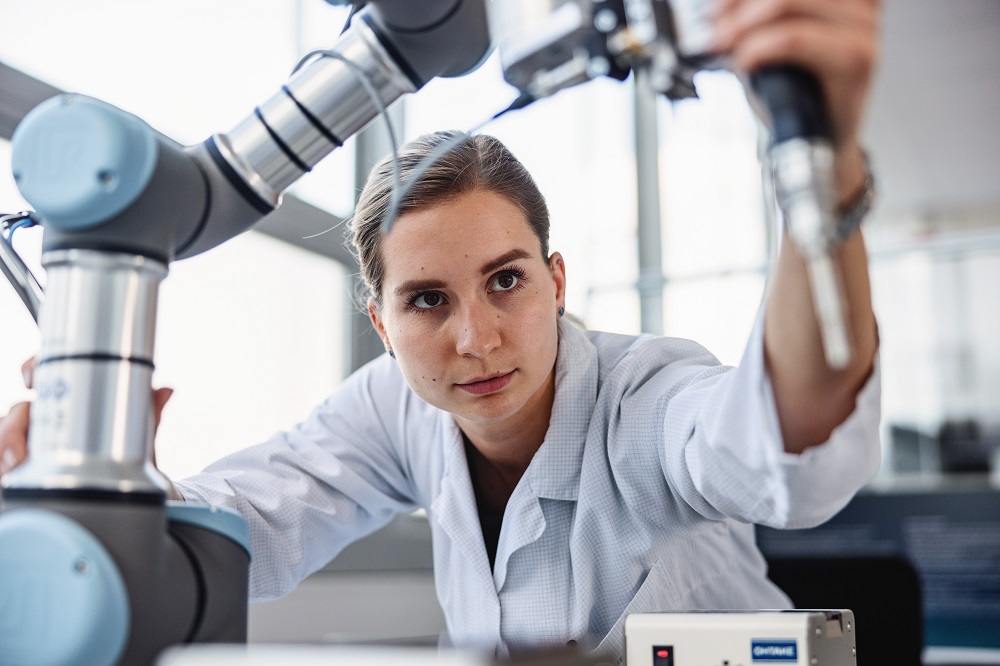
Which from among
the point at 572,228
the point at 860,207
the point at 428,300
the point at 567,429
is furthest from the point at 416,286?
the point at 572,228

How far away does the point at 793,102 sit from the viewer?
420 millimetres

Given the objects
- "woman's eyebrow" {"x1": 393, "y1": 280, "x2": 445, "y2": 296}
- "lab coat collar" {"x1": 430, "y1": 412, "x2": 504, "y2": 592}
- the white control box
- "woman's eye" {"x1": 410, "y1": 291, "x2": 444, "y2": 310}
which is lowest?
the white control box

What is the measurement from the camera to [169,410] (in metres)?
1.70

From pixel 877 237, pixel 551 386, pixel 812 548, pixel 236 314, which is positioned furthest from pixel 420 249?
pixel 877 237

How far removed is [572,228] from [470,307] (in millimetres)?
2763

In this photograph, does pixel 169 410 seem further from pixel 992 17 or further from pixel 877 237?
pixel 877 237

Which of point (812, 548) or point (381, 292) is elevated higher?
point (381, 292)

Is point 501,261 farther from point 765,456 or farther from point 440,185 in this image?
point 765,456

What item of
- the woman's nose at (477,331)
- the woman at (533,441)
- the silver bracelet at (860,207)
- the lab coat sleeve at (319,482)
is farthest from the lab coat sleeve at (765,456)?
the lab coat sleeve at (319,482)

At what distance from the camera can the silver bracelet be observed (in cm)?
47

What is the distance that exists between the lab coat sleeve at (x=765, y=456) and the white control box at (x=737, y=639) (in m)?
0.08

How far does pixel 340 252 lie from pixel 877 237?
405 centimetres

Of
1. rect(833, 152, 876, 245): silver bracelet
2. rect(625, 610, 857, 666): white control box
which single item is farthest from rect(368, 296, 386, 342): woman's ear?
rect(833, 152, 876, 245): silver bracelet

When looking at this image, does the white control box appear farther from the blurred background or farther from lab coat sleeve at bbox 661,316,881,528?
the blurred background
